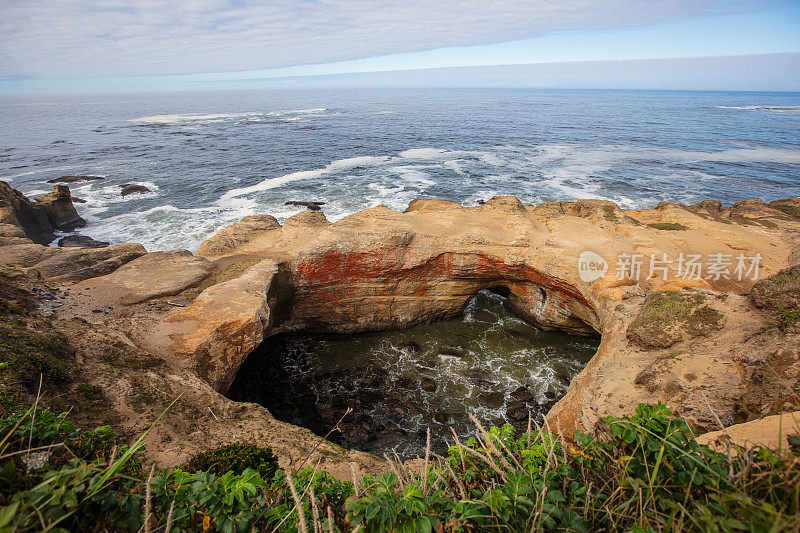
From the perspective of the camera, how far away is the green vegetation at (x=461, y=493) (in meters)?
2.79

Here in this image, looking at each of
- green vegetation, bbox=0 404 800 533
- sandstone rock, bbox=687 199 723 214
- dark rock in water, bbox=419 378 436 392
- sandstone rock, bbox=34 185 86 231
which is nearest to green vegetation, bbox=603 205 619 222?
sandstone rock, bbox=687 199 723 214

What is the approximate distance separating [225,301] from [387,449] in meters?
7.09

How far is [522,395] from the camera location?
13.9 m

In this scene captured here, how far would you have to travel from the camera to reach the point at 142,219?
30.1m

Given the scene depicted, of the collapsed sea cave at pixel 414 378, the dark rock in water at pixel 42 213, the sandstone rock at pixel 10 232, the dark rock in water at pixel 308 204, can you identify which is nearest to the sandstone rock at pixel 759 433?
the collapsed sea cave at pixel 414 378

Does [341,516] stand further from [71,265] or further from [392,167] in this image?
[392,167]

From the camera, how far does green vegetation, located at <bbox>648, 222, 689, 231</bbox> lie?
55.9ft

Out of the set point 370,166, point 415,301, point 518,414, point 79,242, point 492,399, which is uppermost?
point 370,166

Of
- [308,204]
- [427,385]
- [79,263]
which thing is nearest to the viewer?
[427,385]

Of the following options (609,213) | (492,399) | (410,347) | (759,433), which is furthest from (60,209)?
(759,433)

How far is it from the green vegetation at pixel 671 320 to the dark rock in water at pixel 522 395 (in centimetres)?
468

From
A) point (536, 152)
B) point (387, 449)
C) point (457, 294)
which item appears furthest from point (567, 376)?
point (536, 152)

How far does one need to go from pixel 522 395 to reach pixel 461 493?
11.0 metres

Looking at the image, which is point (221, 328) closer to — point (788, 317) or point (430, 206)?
point (430, 206)
